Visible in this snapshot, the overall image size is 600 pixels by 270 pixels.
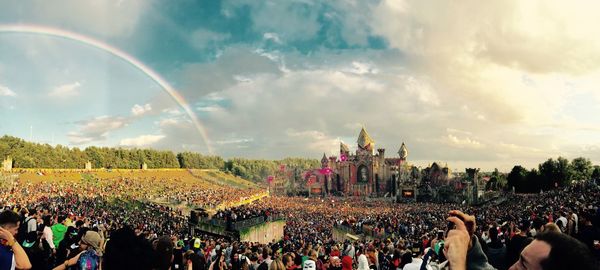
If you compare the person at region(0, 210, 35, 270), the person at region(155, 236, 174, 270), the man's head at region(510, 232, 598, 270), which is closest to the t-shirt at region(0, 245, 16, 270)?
the person at region(0, 210, 35, 270)

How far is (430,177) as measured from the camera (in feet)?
334

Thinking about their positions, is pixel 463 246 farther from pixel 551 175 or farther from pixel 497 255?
pixel 551 175

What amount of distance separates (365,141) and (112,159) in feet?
244

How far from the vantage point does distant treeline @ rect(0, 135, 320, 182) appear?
325 ft

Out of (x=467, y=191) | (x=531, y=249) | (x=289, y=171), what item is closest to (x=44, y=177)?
(x=289, y=171)

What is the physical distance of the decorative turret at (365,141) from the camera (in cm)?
12312

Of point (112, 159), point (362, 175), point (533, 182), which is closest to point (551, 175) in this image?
point (533, 182)

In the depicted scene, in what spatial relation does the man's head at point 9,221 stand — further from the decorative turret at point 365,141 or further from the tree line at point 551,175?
the decorative turret at point 365,141

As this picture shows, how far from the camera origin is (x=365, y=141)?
406ft

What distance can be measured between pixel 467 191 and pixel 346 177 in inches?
1294

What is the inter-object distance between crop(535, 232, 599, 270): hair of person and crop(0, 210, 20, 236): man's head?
545 centimetres

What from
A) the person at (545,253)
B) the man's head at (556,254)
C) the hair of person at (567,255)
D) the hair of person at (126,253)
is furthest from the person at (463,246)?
the hair of person at (126,253)

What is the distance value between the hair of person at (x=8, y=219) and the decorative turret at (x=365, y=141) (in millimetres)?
119664

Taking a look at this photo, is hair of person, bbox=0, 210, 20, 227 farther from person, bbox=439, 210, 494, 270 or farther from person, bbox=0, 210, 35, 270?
person, bbox=439, 210, 494, 270
